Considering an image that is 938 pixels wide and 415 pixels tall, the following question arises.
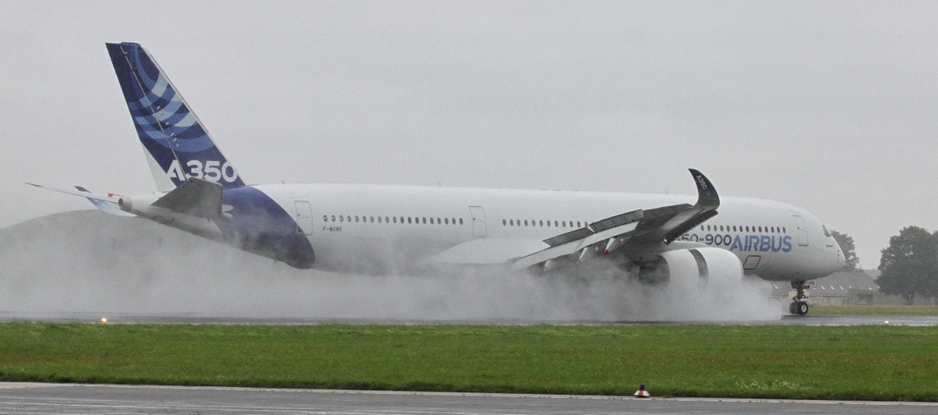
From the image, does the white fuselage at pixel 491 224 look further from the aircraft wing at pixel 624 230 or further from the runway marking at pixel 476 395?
the runway marking at pixel 476 395

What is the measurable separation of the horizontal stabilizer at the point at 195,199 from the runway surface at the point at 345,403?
14.8 meters

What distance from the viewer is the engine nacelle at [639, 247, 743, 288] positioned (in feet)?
107

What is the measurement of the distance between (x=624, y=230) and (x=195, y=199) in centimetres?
1153

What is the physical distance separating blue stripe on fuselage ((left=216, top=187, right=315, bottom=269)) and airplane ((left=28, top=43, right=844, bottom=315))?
28mm

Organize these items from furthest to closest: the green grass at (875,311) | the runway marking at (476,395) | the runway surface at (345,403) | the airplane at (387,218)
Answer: the green grass at (875,311)
the airplane at (387,218)
the runway marking at (476,395)
the runway surface at (345,403)

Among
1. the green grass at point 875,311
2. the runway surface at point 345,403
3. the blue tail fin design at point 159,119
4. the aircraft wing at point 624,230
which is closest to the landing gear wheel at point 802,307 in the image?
the green grass at point 875,311

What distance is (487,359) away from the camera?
17.2 meters

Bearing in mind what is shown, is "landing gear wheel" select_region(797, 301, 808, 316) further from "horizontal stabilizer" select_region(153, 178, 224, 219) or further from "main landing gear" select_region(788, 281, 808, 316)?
"horizontal stabilizer" select_region(153, 178, 224, 219)

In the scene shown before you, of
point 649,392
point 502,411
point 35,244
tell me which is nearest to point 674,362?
point 649,392

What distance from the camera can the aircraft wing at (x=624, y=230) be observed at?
3234 centimetres

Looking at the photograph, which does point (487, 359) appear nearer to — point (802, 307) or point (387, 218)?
point (387, 218)

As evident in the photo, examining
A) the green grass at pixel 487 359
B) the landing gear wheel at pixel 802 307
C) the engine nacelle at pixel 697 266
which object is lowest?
the green grass at pixel 487 359

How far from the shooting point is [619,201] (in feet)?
122

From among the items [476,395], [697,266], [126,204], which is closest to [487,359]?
[476,395]
